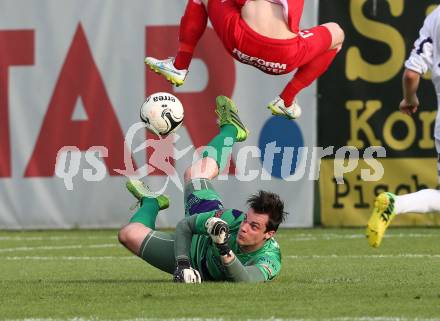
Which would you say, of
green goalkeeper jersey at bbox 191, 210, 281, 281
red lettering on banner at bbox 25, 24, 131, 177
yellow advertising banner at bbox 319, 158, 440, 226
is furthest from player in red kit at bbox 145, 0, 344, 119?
red lettering on banner at bbox 25, 24, 131, 177

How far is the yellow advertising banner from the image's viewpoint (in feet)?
48.6

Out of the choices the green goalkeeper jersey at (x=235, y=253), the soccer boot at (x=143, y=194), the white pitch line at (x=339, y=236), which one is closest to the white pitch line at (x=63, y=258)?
the soccer boot at (x=143, y=194)

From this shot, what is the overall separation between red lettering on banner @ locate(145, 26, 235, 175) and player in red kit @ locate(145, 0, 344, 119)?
540 centimetres

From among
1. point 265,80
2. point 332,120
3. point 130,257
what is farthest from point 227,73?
point 130,257

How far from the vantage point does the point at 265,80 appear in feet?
49.6

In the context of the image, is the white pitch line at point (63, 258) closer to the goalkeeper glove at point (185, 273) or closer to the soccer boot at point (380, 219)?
the goalkeeper glove at point (185, 273)

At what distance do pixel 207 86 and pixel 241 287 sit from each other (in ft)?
24.0

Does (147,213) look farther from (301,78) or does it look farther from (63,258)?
(63,258)

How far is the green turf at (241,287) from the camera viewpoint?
7.11 meters

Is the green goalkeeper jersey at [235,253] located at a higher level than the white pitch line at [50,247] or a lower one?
higher

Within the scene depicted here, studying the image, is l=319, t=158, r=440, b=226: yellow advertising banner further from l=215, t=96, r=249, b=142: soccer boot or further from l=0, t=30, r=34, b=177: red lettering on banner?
l=215, t=96, r=249, b=142: soccer boot

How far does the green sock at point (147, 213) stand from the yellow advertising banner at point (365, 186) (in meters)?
5.60

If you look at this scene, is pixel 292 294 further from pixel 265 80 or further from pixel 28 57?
pixel 28 57

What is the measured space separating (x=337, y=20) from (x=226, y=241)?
7391 millimetres
